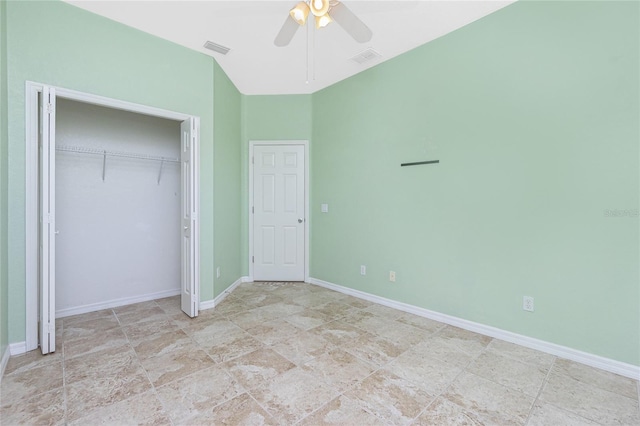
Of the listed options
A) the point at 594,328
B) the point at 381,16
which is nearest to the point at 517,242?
the point at 594,328

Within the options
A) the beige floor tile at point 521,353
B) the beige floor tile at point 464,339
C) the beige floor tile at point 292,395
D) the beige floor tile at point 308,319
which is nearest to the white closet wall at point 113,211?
the beige floor tile at point 308,319

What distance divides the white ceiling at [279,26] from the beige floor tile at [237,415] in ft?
9.92

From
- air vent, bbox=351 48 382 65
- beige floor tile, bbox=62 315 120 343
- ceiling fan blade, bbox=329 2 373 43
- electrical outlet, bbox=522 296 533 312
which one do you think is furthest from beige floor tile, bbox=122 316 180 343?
air vent, bbox=351 48 382 65

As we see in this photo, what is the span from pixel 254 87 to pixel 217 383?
3.78 metres

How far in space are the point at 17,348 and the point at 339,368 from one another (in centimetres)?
252

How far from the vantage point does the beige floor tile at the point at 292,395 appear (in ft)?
5.39

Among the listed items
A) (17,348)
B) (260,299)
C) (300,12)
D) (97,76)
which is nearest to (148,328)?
(17,348)

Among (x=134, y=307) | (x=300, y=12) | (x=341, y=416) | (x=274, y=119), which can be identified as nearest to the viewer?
(x=341, y=416)

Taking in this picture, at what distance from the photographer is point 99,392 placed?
181 cm

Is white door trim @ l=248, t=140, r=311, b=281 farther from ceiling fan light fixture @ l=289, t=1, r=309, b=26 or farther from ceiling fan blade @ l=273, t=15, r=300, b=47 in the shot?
ceiling fan light fixture @ l=289, t=1, r=309, b=26

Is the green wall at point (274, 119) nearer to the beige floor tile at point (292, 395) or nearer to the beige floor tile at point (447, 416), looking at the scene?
the beige floor tile at point (292, 395)

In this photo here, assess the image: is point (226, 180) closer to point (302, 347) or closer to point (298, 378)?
point (302, 347)

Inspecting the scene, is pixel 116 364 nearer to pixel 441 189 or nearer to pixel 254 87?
pixel 441 189

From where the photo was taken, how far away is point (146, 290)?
3.65 m
